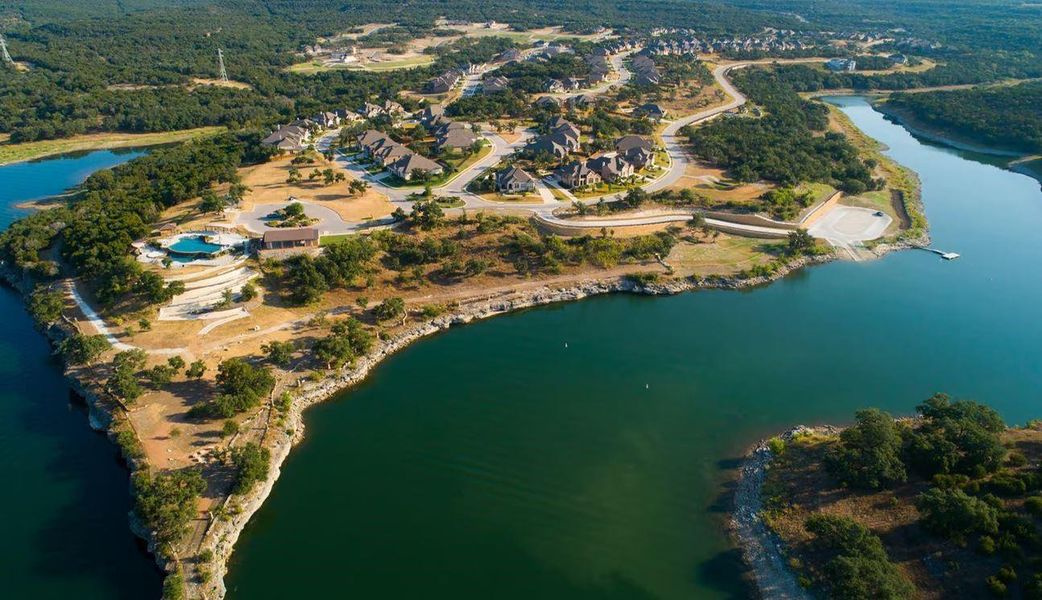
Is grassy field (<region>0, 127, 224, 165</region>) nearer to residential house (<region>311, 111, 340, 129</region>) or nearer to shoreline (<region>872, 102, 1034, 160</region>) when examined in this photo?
residential house (<region>311, 111, 340, 129</region>)

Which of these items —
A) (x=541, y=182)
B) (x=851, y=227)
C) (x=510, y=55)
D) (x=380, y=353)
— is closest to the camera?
(x=380, y=353)

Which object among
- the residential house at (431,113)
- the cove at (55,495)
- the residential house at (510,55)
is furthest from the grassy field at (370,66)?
the cove at (55,495)

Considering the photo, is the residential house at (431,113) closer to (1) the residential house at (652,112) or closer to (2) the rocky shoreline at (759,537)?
(1) the residential house at (652,112)

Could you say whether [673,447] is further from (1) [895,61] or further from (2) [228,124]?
(1) [895,61]

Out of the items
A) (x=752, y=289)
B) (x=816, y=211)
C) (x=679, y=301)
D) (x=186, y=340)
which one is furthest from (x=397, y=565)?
(x=816, y=211)

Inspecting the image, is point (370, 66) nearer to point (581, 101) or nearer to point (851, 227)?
point (581, 101)

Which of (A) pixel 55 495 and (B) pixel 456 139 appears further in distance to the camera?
(B) pixel 456 139

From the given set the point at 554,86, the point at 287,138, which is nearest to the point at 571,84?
the point at 554,86

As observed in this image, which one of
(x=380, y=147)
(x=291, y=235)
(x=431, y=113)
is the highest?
(x=431, y=113)
